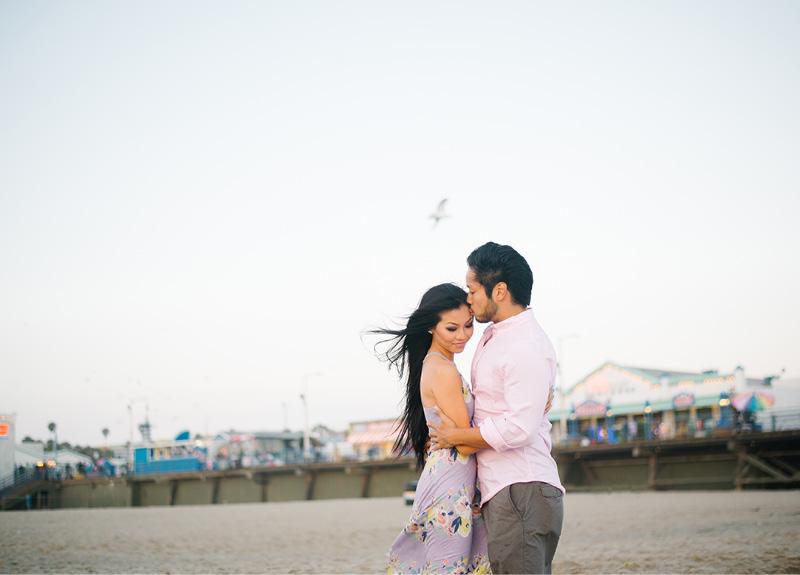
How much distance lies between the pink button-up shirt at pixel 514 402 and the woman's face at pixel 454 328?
0.24 meters

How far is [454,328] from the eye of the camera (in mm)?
3590

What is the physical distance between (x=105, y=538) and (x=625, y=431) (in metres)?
26.8

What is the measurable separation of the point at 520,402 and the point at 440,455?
21.3 inches

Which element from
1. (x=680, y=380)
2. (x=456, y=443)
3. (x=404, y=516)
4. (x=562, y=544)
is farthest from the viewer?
(x=680, y=380)

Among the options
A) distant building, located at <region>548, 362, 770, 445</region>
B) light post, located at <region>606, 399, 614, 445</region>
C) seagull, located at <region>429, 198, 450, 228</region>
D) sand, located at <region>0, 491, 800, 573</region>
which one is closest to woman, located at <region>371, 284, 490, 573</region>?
sand, located at <region>0, 491, 800, 573</region>

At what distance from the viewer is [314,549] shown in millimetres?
12727

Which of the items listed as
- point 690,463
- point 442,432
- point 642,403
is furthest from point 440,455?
point 642,403

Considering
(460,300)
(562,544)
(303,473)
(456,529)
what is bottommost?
(303,473)

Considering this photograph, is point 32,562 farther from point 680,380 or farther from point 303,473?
point 680,380

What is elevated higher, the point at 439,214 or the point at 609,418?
the point at 439,214


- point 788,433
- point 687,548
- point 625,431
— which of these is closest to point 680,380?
point 625,431

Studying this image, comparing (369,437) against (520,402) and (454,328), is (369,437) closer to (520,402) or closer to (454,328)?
(454,328)

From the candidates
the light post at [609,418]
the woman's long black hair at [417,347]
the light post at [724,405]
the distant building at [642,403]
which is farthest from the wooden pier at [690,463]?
the woman's long black hair at [417,347]

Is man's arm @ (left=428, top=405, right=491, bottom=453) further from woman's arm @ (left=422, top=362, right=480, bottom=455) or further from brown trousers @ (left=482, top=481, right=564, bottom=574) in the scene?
brown trousers @ (left=482, top=481, right=564, bottom=574)
